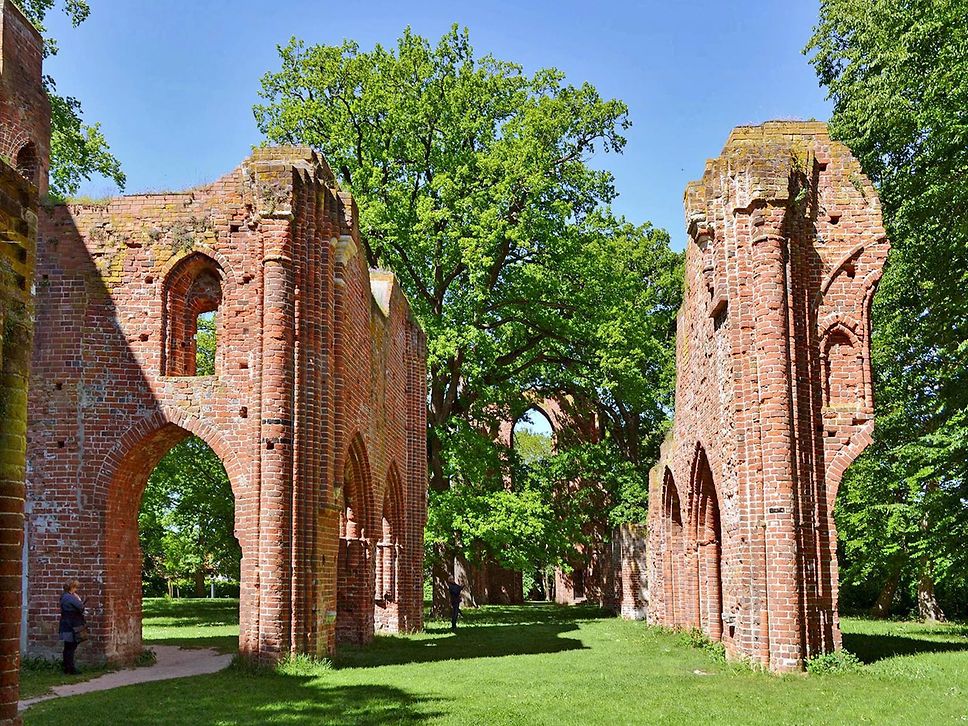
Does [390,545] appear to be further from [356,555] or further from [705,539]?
[705,539]

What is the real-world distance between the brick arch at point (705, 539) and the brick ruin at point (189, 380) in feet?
23.4

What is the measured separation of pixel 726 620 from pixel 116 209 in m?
11.7

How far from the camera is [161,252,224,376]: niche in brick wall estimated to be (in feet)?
49.4

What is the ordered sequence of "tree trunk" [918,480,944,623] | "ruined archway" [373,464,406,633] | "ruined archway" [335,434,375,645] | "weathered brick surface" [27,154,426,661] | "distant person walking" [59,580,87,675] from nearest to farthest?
"distant person walking" [59,580,87,675], "weathered brick surface" [27,154,426,661], "ruined archway" [335,434,375,645], "ruined archway" [373,464,406,633], "tree trunk" [918,480,944,623]

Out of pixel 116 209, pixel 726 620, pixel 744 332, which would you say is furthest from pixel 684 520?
pixel 116 209

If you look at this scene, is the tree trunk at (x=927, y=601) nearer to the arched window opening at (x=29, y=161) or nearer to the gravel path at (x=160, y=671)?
the gravel path at (x=160, y=671)

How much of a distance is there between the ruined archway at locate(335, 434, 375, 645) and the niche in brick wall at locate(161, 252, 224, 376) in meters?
3.71

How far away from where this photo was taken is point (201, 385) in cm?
1460

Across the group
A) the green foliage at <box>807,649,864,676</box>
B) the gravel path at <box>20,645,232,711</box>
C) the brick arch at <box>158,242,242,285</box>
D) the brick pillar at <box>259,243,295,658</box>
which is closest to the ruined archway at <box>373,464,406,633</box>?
the gravel path at <box>20,645,232,711</box>

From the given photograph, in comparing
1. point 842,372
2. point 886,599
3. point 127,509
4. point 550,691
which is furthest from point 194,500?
point 886,599

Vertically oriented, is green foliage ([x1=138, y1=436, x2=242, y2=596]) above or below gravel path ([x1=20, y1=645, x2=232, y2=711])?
above

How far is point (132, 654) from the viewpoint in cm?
1495

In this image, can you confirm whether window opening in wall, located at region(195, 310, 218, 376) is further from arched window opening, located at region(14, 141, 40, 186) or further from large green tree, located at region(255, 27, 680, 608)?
arched window opening, located at region(14, 141, 40, 186)

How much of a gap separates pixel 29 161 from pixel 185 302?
3.95m
